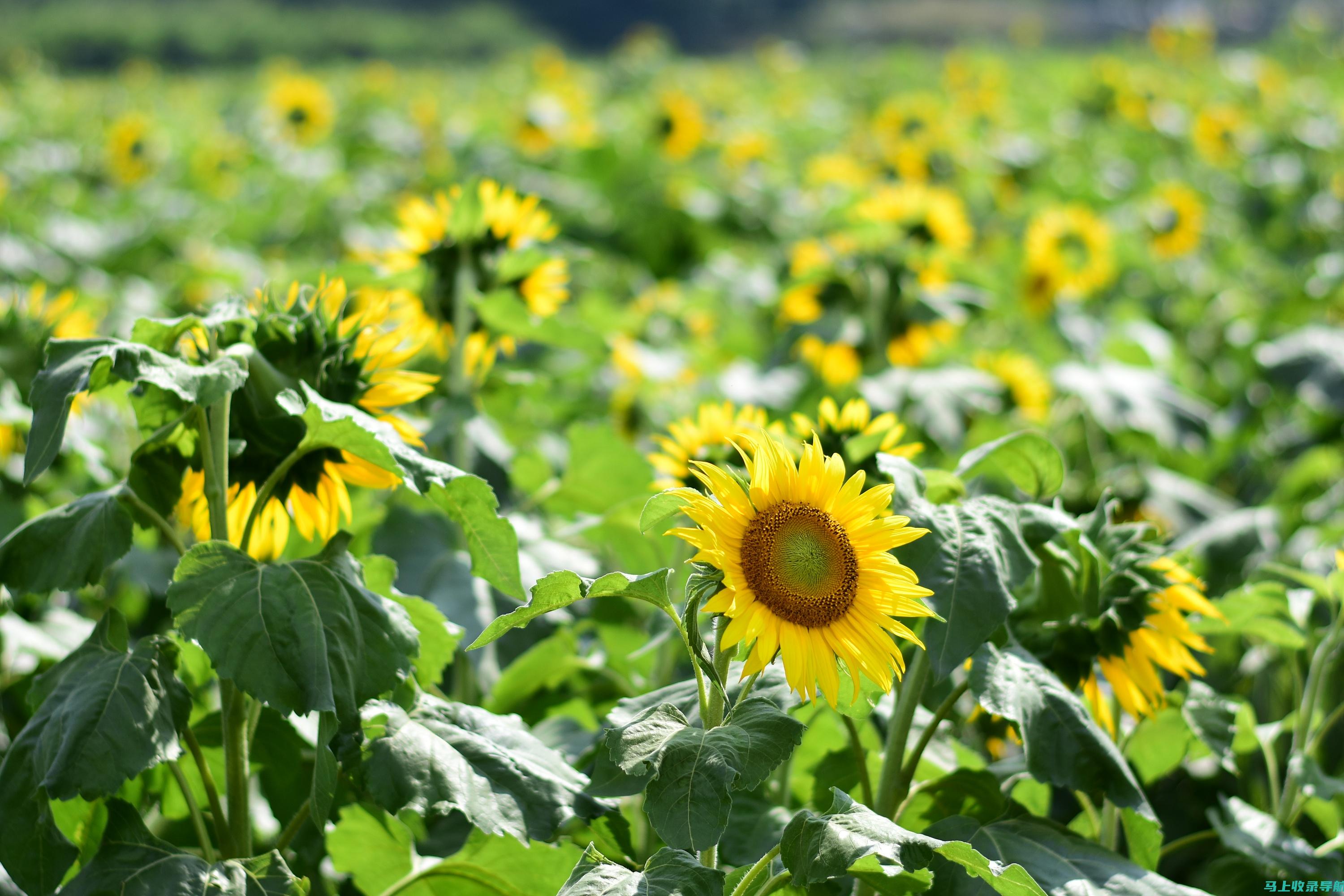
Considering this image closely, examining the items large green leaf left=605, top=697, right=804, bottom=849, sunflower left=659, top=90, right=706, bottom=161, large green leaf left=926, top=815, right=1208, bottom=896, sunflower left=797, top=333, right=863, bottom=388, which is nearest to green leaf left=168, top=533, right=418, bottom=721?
large green leaf left=605, top=697, right=804, bottom=849

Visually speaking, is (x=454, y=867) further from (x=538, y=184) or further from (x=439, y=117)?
(x=439, y=117)

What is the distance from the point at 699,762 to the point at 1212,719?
0.75m

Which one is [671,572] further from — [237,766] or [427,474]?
[237,766]

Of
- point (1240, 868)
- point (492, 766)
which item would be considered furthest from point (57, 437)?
point (1240, 868)

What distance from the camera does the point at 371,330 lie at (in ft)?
4.47

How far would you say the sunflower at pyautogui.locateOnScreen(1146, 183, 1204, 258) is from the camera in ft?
13.3

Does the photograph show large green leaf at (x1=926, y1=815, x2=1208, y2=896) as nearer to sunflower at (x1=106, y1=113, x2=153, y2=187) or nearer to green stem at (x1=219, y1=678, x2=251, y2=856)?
green stem at (x1=219, y1=678, x2=251, y2=856)

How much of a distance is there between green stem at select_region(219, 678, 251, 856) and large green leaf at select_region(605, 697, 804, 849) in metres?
0.40

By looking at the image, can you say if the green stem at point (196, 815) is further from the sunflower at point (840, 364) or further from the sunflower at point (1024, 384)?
the sunflower at point (1024, 384)

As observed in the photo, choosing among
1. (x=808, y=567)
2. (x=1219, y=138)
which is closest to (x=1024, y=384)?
(x=808, y=567)

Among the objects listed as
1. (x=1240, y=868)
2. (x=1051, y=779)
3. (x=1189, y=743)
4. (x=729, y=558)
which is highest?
(x=729, y=558)

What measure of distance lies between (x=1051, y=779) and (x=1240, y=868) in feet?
1.85

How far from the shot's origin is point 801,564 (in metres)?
1.11

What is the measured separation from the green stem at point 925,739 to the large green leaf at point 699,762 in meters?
0.24
